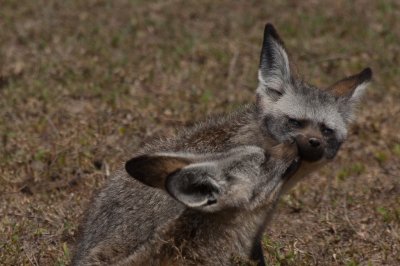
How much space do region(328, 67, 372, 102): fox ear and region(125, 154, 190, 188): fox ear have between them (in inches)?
133

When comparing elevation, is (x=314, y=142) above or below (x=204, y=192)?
below

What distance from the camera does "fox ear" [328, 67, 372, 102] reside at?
8.80m

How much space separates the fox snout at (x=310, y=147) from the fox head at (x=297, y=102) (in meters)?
0.13

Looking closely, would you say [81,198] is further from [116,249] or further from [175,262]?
[175,262]

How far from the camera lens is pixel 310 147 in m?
7.63

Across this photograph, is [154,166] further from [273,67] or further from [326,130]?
[273,67]

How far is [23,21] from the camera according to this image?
1375 cm

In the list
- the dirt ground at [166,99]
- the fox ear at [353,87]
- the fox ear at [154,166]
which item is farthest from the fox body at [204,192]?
the dirt ground at [166,99]

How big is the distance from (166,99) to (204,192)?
5.31 metres

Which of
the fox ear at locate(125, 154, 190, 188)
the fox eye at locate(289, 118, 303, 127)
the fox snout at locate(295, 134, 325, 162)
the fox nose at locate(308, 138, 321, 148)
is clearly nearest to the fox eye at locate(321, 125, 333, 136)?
the fox eye at locate(289, 118, 303, 127)

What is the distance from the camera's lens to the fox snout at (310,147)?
7264mm

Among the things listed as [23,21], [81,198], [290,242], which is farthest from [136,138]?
[23,21]

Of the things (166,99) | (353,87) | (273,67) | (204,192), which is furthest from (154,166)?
(166,99)

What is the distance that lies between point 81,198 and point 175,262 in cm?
289
